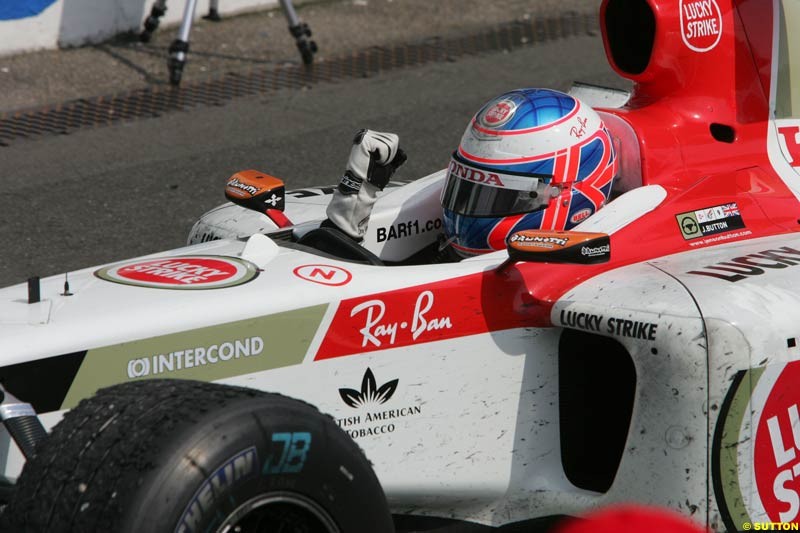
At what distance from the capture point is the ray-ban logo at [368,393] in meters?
3.53

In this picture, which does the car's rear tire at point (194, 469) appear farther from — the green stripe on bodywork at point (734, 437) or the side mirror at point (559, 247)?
the green stripe on bodywork at point (734, 437)

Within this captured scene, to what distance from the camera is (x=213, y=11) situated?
33.6ft

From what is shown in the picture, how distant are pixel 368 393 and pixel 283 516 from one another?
2.08 feet

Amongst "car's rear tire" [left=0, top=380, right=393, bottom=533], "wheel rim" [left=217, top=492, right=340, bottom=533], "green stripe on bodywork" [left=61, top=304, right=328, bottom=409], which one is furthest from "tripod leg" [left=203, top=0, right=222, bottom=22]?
"wheel rim" [left=217, top=492, right=340, bottom=533]

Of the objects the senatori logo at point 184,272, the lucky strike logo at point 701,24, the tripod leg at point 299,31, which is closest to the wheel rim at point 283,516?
the senatori logo at point 184,272

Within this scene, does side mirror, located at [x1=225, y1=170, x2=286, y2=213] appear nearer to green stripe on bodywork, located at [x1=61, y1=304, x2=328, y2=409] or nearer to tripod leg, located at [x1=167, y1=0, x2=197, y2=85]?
green stripe on bodywork, located at [x1=61, y1=304, x2=328, y2=409]

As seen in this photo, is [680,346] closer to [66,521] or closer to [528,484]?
[528,484]

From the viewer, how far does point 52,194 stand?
7230 millimetres

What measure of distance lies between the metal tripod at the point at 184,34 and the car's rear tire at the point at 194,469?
6067 millimetres

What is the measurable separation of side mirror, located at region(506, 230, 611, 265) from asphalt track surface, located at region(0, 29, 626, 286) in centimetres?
322

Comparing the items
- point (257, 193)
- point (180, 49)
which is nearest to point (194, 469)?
point (257, 193)

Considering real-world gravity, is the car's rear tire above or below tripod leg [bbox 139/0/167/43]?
above

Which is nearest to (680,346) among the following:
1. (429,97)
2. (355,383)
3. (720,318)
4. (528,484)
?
(720,318)

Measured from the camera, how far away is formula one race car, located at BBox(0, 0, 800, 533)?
9.93 ft
